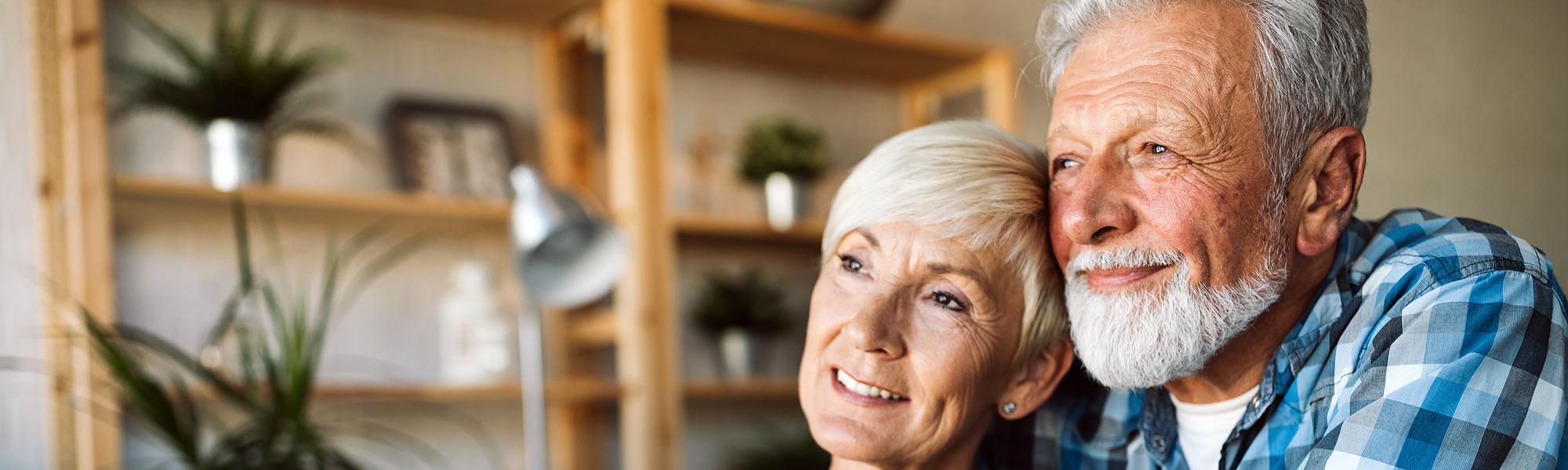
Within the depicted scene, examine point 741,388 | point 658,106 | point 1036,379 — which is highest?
point 658,106

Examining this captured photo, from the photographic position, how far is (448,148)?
3094 mm

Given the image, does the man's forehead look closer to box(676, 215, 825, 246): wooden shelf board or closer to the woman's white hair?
the woman's white hair

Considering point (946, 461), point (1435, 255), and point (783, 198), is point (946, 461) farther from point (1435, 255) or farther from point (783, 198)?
point (783, 198)

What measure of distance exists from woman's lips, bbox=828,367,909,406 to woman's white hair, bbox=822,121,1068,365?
171 millimetres

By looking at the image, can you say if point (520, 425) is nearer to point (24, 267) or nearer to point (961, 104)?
point (24, 267)

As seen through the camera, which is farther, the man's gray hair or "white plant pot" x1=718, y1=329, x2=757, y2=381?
"white plant pot" x1=718, y1=329, x2=757, y2=381

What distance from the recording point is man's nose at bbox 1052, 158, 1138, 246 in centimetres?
128

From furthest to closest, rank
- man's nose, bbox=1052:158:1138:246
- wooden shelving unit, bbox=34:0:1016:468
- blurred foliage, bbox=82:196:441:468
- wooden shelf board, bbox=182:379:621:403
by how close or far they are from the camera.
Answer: wooden shelf board, bbox=182:379:621:403 < wooden shelving unit, bbox=34:0:1016:468 < blurred foliage, bbox=82:196:441:468 < man's nose, bbox=1052:158:1138:246

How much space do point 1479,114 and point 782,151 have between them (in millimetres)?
1853

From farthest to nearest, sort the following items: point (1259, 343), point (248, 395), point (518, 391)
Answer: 1. point (518, 391)
2. point (248, 395)
3. point (1259, 343)

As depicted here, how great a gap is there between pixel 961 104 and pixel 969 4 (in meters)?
0.48

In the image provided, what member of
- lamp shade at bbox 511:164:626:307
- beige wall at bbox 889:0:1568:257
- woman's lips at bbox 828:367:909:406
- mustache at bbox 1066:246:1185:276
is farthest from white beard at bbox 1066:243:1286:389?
lamp shade at bbox 511:164:626:307

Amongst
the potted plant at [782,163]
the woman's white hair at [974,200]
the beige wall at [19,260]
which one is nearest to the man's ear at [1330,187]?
the woman's white hair at [974,200]

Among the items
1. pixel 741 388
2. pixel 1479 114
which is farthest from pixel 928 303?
pixel 741 388
